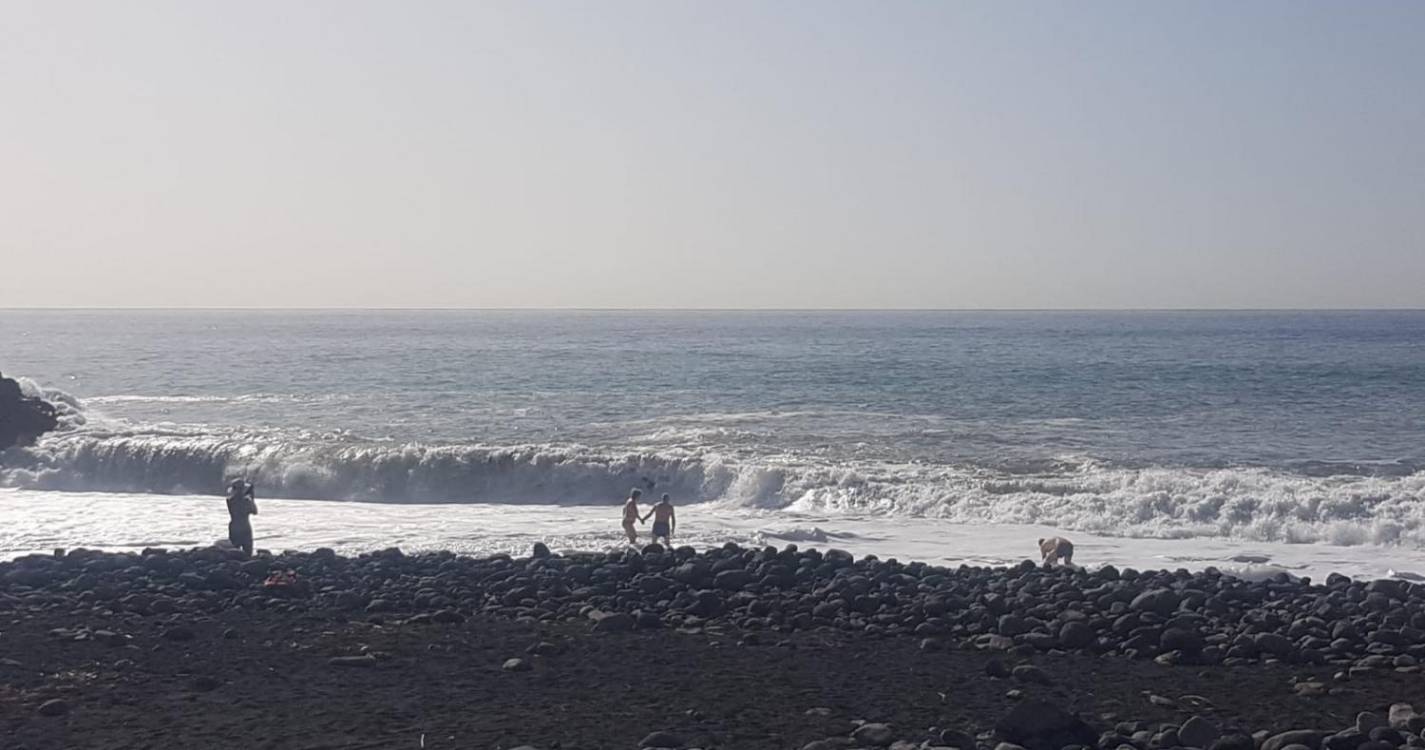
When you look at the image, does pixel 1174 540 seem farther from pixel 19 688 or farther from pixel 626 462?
pixel 19 688

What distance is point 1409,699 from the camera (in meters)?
9.58

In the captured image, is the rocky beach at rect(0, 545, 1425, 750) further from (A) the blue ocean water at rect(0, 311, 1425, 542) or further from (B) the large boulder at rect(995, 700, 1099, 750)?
(A) the blue ocean water at rect(0, 311, 1425, 542)

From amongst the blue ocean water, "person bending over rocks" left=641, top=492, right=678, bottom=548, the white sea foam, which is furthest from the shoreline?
the blue ocean water

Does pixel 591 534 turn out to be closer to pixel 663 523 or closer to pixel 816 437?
pixel 663 523

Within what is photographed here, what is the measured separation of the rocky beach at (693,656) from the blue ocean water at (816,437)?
862 centimetres

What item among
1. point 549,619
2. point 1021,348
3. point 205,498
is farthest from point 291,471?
point 1021,348

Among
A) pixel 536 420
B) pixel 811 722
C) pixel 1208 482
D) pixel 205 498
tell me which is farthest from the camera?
pixel 536 420

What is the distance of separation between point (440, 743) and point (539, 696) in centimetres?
132

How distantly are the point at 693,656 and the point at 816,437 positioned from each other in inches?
857

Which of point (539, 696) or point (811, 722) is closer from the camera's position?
point (811, 722)

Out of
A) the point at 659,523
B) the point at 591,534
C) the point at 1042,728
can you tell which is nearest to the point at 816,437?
the point at 591,534

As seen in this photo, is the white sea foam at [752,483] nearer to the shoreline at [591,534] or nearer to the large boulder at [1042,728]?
the shoreline at [591,534]

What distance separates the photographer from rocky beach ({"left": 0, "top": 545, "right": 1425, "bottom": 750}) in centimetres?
859

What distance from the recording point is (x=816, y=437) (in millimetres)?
32500
